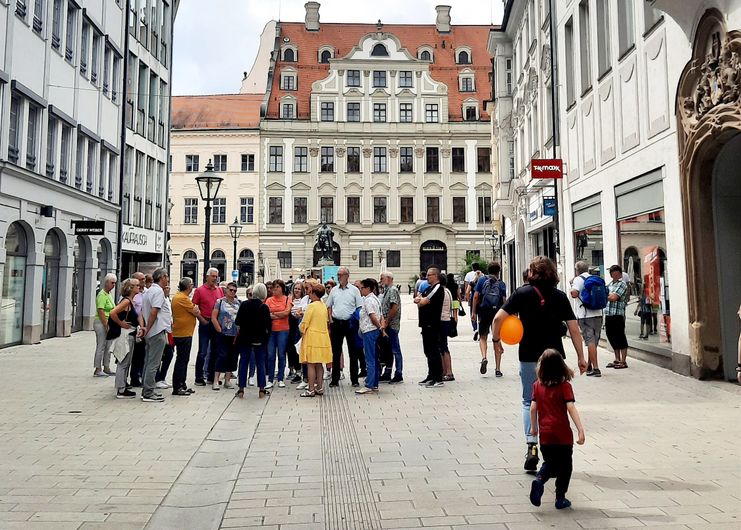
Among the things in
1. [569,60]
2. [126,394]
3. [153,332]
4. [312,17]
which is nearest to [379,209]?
[312,17]

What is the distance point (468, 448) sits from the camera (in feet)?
20.8

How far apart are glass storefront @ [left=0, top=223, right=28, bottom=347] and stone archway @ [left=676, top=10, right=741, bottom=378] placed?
15759 mm

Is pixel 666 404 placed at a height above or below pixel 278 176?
below

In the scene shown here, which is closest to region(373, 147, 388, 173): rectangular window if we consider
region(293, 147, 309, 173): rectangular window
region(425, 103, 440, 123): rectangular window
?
region(425, 103, 440, 123): rectangular window

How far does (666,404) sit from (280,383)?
6.13 m

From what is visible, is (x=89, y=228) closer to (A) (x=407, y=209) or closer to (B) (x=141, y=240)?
(B) (x=141, y=240)

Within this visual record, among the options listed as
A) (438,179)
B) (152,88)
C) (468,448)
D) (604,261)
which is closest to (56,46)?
(152,88)

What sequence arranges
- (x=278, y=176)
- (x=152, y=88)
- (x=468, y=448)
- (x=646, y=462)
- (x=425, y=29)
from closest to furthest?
(x=646, y=462), (x=468, y=448), (x=152, y=88), (x=278, y=176), (x=425, y=29)

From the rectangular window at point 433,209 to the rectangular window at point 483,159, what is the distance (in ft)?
15.8

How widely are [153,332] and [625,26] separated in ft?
36.6

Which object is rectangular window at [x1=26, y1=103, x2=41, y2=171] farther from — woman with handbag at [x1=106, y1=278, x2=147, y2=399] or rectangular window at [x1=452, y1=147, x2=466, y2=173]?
rectangular window at [x1=452, y1=147, x2=466, y2=173]

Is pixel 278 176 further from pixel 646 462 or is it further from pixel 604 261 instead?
pixel 646 462

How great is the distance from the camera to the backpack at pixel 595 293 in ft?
37.0

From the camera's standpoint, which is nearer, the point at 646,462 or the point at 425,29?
the point at 646,462
